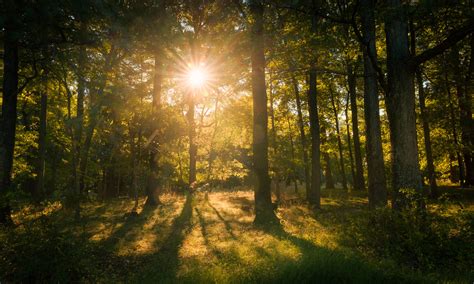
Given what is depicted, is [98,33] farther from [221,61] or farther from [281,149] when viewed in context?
[281,149]

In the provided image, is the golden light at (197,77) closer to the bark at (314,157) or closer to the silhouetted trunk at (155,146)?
the silhouetted trunk at (155,146)

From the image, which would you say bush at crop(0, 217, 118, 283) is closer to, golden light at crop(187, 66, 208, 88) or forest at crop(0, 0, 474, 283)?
forest at crop(0, 0, 474, 283)

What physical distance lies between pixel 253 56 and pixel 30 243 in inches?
Answer: 385

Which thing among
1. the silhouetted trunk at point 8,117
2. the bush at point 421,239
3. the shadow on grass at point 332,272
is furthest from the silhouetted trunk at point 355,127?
the silhouetted trunk at point 8,117

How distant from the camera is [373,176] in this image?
1270cm

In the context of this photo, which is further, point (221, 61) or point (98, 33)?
point (221, 61)

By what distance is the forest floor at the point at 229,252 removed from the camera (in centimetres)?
555

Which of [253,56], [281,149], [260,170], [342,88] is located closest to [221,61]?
[253,56]

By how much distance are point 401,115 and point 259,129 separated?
5.66 metres

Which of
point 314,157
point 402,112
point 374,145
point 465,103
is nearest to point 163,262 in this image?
point 402,112

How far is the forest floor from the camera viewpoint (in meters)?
5.55

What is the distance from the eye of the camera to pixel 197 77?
21609 mm

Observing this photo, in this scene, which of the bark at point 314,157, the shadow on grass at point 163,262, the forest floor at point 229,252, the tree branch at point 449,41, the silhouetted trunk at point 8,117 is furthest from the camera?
the bark at point 314,157

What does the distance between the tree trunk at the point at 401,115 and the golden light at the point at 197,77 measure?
39.3 ft
